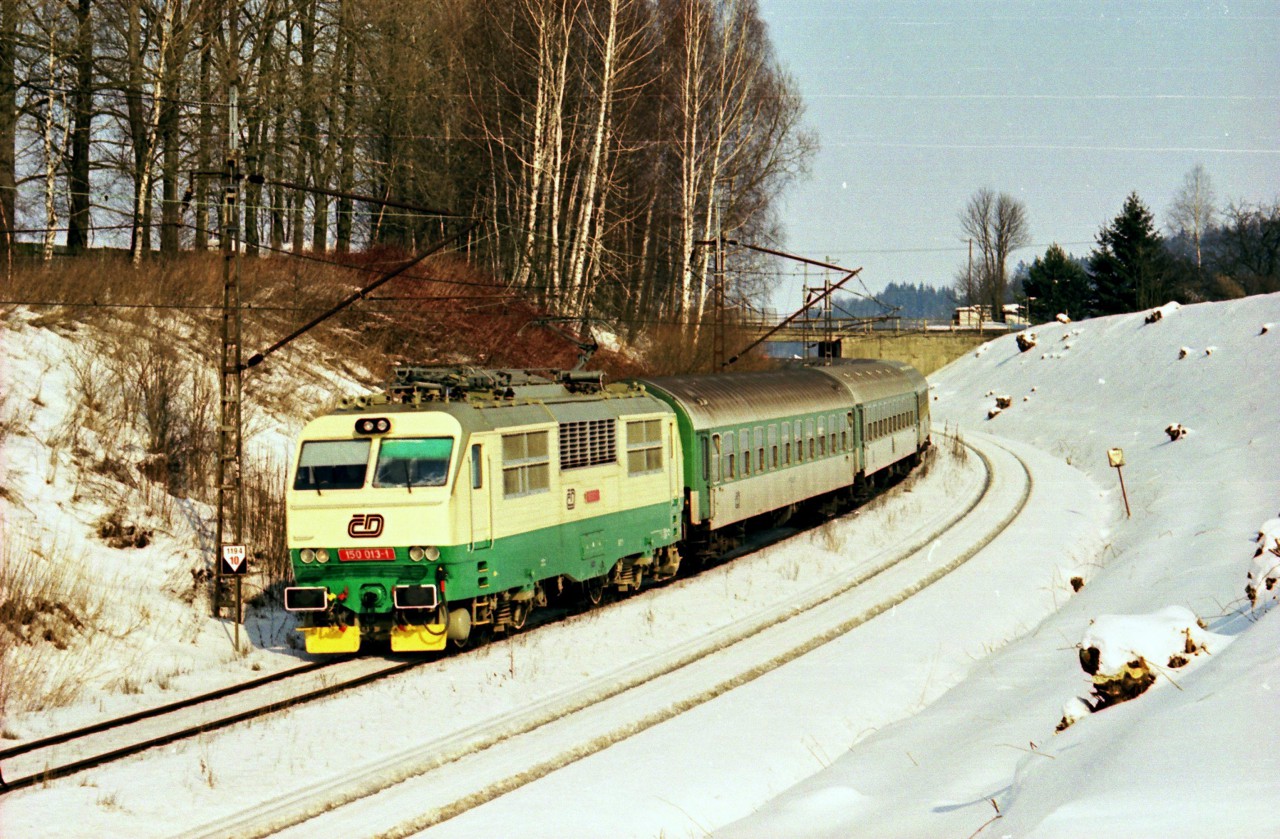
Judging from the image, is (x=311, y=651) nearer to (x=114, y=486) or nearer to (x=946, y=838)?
(x=114, y=486)

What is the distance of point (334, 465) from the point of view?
16891mm

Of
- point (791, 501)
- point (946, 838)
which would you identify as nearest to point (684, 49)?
point (791, 501)

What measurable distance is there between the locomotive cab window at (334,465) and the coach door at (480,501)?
1.37 m

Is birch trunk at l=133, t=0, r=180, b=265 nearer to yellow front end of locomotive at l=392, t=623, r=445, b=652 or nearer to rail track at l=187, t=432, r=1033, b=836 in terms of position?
yellow front end of locomotive at l=392, t=623, r=445, b=652

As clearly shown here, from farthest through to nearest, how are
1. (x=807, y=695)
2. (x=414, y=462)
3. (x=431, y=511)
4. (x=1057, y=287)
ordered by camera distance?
(x=1057, y=287) < (x=414, y=462) < (x=431, y=511) < (x=807, y=695)

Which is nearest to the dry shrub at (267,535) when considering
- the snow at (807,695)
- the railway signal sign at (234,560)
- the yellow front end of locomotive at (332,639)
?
the snow at (807,695)

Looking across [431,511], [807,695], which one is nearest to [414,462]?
[431,511]

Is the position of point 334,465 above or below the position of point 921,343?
below

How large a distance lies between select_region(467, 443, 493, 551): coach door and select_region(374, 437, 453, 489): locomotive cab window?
0.40 m

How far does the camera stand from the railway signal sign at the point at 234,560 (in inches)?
709

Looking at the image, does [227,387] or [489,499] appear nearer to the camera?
[489,499]

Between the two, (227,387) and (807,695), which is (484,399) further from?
(807,695)

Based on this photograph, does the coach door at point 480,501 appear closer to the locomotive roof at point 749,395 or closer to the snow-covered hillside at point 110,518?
the snow-covered hillside at point 110,518

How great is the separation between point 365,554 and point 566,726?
383 centimetres
